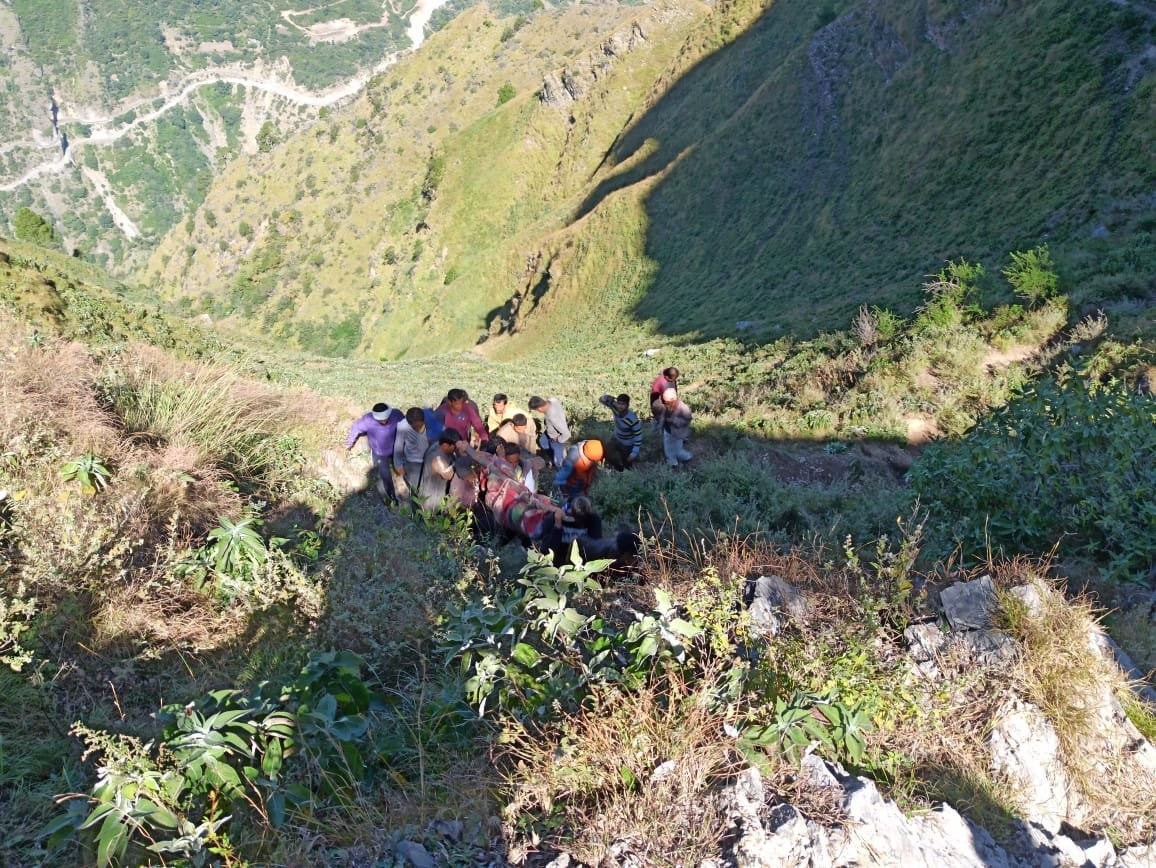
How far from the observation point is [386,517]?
222 inches

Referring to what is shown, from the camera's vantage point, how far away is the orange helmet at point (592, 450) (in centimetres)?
623

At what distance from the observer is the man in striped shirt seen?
337 inches

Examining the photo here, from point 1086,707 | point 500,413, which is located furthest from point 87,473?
point 1086,707

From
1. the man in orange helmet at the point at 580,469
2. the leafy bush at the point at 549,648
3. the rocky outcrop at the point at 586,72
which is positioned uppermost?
the rocky outcrop at the point at 586,72

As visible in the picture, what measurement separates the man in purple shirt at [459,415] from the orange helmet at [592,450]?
132cm

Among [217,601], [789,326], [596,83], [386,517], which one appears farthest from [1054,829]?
[596,83]

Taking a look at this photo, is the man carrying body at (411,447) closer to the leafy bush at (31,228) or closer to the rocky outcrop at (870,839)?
the rocky outcrop at (870,839)

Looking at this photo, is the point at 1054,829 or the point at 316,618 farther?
the point at 316,618

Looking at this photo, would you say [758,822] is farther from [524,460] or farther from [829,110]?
[829,110]

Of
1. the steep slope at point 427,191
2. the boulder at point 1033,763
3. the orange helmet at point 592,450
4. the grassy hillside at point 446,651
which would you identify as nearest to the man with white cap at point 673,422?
the grassy hillside at point 446,651

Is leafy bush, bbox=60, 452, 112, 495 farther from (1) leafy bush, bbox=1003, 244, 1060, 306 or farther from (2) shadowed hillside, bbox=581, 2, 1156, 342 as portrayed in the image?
(2) shadowed hillside, bbox=581, 2, 1156, 342

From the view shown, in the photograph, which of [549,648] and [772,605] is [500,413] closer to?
[549,648]

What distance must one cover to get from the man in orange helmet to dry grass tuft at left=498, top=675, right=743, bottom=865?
3.68 metres

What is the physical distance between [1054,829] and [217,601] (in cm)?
402
